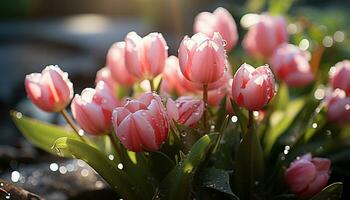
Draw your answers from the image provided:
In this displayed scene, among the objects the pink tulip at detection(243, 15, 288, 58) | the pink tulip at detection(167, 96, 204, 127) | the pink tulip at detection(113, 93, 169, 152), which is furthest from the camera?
the pink tulip at detection(243, 15, 288, 58)

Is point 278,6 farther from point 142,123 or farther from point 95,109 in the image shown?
point 142,123

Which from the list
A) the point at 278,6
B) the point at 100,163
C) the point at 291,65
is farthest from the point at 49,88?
the point at 278,6

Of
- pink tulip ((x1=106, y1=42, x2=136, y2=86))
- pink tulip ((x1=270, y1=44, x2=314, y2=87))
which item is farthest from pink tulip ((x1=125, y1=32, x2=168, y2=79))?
pink tulip ((x1=270, y1=44, x2=314, y2=87))

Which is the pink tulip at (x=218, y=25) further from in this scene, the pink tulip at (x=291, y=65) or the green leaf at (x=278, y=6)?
the green leaf at (x=278, y=6)

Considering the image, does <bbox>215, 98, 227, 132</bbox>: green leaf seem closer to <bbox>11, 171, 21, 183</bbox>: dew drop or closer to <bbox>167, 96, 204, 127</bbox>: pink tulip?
<bbox>167, 96, 204, 127</bbox>: pink tulip

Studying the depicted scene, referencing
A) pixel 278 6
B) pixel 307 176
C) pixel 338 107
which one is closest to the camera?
pixel 307 176

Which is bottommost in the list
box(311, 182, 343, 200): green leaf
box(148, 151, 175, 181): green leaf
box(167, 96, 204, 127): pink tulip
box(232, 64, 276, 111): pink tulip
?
box(311, 182, 343, 200): green leaf

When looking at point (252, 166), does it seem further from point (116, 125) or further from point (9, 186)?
point (9, 186)

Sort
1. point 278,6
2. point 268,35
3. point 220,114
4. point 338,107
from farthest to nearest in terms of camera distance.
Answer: point 278,6 < point 268,35 < point 338,107 < point 220,114
